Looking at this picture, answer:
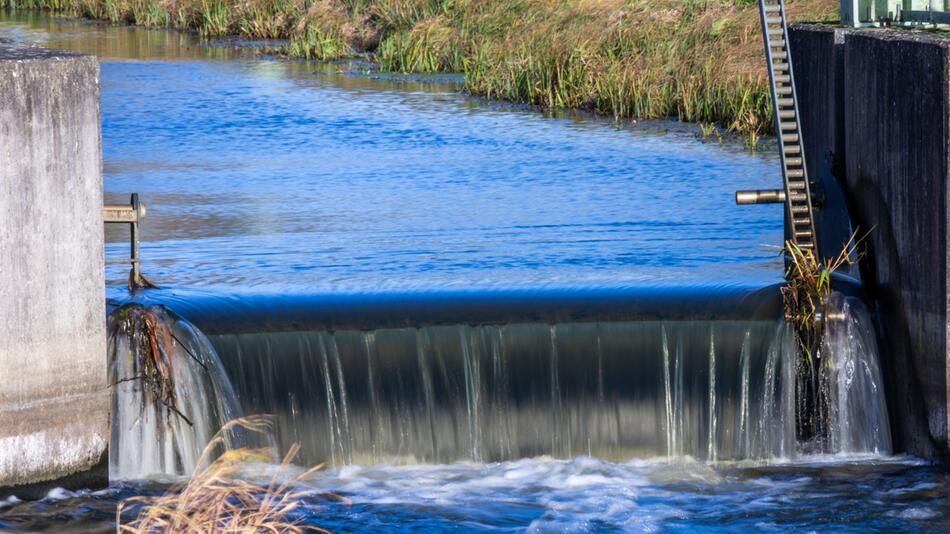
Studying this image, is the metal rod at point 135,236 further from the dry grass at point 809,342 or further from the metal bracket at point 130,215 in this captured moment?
the dry grass at point 809,342

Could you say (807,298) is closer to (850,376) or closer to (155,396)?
(850,376)

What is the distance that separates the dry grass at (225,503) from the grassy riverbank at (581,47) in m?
10.4

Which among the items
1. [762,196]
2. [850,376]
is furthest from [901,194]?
[762,196]

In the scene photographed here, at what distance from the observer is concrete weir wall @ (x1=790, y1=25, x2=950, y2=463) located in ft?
24.8

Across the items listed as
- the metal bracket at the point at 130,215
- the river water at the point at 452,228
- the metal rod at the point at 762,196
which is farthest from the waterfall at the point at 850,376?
the metal bracket at the point at 130,215

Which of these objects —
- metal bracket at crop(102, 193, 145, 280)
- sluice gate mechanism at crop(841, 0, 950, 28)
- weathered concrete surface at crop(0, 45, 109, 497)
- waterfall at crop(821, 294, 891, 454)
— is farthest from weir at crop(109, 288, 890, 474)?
sluice gate mechanism at crop(841, 0, 950, 28)

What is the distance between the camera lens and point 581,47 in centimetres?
1970

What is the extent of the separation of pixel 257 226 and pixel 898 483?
20.9ft

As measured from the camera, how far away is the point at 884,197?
8445 mm

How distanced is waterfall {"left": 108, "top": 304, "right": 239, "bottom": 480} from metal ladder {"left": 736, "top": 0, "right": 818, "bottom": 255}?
11.5 feet

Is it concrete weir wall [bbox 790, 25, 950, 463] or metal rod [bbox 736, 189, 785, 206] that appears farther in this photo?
metal rod [bbox 736, 189, 785, 206]

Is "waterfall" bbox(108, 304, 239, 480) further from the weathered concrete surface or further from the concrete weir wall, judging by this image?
the concrete weir wall

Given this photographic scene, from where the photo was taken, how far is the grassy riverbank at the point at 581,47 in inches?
717

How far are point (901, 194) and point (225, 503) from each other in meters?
4.46
